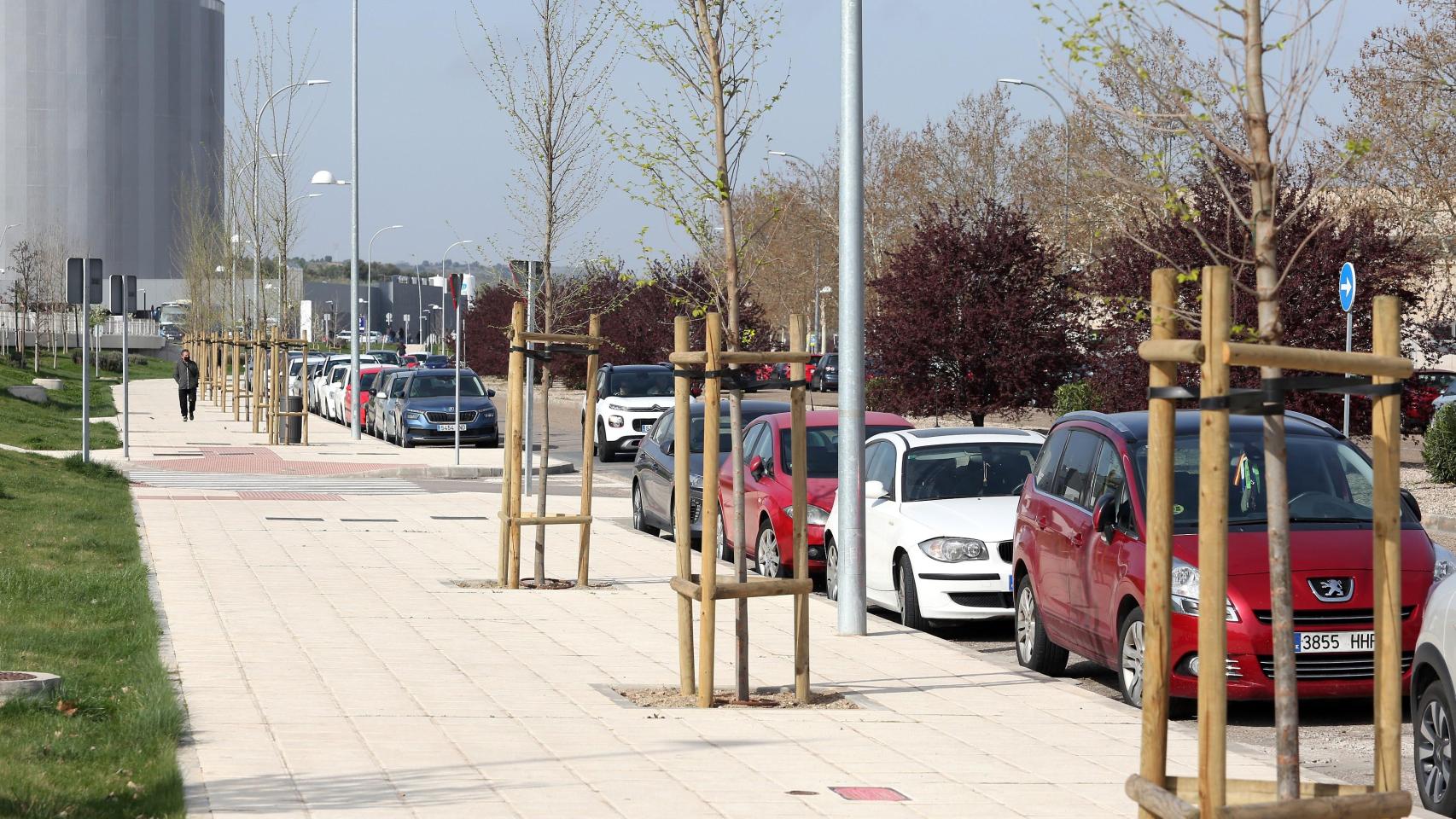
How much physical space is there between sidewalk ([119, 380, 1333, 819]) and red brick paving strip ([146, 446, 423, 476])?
1405 cm

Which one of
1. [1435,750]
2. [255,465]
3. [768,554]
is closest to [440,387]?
[255,465]

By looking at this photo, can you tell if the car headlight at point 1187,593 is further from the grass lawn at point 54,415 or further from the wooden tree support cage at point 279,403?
the wooden tree support cage at point 279,403

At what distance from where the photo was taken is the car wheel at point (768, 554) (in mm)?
15367

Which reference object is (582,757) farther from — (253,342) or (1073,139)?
(1073,139)

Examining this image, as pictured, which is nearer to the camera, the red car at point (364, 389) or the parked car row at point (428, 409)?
the parked car row at point (428, 409)

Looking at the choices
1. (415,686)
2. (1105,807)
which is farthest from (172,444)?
(1105,807)

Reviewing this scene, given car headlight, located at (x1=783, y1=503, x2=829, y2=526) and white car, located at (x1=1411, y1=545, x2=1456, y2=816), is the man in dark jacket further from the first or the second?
A: white car, located at (x1=1411, y1=545, x2=1456, y2=816)

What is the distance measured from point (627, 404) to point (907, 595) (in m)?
21.1

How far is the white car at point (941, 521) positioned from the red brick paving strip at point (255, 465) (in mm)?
16137

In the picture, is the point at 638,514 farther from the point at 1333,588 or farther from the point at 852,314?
the point at 1333,588

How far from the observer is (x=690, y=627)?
374 inches

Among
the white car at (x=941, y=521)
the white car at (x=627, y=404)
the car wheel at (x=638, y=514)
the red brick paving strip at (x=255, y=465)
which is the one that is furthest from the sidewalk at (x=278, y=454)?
the white car at (x=941, y=521)

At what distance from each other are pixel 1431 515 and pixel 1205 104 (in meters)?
16.8

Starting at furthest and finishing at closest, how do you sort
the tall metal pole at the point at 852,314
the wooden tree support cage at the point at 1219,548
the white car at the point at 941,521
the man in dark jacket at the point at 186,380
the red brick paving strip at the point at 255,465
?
1. the man in dark jacket at the point at 186,380
2. the red brick paving strip at the point at 255,465
3. the white car at the point at 941,521
4. the tall metal pole at the point at 852,314
5. the wooden tree support cage at the point at 1219,548
